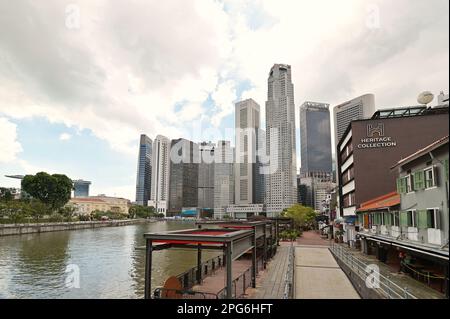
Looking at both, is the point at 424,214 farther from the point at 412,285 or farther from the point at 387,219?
the point at 387,219

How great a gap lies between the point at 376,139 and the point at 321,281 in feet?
71.7

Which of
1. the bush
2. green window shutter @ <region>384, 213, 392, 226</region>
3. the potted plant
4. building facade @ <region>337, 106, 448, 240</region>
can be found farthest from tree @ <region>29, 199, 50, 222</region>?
green window shutter @ <region>384, 213, 392, 226</region>

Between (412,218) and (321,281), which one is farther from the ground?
(412,218)

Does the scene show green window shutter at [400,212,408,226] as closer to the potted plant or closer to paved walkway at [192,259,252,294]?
paved walkway at [192,259,252,294]

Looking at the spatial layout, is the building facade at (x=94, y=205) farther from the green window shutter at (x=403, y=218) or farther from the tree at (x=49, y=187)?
the green window shutter at (x=403, y=218)

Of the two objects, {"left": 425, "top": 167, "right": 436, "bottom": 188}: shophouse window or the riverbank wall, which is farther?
the riverbank wall

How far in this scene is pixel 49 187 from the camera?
3275 inches

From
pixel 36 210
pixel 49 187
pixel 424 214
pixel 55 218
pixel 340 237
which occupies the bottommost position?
pixel 340 237

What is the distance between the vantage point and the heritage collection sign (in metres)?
34.7

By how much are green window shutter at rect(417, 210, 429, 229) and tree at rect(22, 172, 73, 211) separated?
8649 centimetres

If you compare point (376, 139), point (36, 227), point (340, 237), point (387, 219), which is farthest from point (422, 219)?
point (36, 227)
